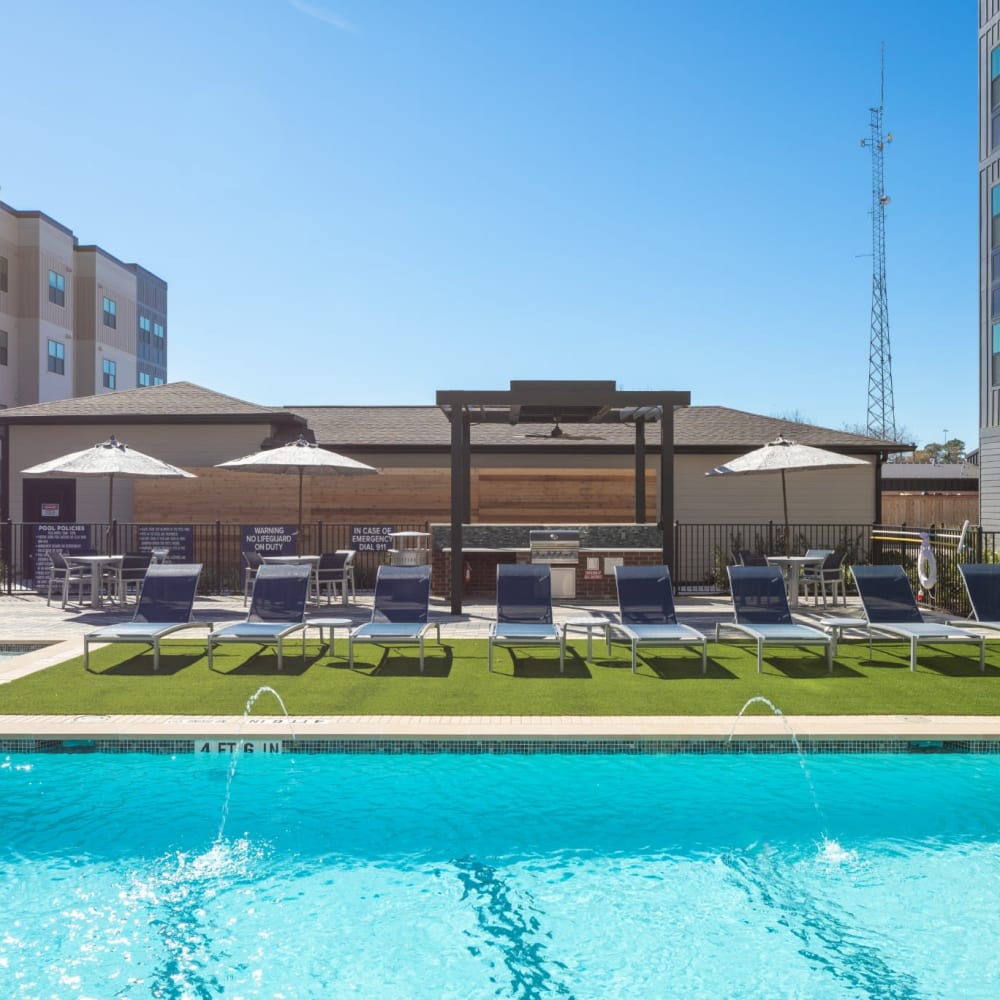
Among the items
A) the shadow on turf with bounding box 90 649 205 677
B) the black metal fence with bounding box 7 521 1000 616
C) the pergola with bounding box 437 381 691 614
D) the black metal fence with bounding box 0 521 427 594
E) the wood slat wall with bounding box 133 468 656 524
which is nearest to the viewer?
the shadow on turf with bounding box 90 649 205 677

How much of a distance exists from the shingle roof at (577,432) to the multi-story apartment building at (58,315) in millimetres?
24120

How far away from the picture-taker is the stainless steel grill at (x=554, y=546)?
15.9 metres

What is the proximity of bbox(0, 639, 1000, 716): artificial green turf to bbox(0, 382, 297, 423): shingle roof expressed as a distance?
1181 centimetres

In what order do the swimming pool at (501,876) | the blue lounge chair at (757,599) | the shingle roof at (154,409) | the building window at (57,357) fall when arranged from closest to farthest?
the swimming pool at (501,876) → the blue lounge chair at (757,599) → the shingle roof at (154,409) → the building window at (57,357)

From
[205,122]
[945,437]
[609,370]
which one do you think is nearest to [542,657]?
[609,370]

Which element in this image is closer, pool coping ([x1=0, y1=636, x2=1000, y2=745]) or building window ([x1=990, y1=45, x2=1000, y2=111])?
pool coping ([x1=0, y1=636, x2=1000, y2=745])

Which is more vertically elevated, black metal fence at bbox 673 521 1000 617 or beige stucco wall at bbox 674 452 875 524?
beige stucco wall at bbox 674 452 875 524

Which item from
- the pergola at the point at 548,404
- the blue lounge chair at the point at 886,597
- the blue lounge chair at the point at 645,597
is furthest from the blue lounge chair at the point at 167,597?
the blue lounge chair at the point at 886,597

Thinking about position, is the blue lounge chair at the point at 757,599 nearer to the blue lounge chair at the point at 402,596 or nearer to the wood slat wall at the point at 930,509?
the blue lounge chair at the point at 402,596

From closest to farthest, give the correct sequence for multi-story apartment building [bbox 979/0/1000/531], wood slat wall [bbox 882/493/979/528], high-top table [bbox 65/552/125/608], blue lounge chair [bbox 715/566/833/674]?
blue lounge chair [bbox 715/566/833/674], high-top table [bbox 65/552/125/608], multi-story apartment building [bbox 979/0/1000/531], wood slat wall [bbox 882/493/979/528]

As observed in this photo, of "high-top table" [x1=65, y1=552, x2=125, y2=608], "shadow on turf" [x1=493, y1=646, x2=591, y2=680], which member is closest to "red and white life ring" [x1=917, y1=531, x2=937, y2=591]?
"shadow on turf" [x1=493, y1=646, x2=591, y2=680]

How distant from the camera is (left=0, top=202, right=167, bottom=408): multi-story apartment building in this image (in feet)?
142

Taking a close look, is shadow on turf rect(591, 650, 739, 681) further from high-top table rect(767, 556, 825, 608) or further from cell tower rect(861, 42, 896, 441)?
cell tower rect(861, 42, 896, 441)

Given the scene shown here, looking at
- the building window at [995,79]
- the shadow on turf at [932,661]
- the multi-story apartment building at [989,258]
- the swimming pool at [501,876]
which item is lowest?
the swimming pool at [501,876]
